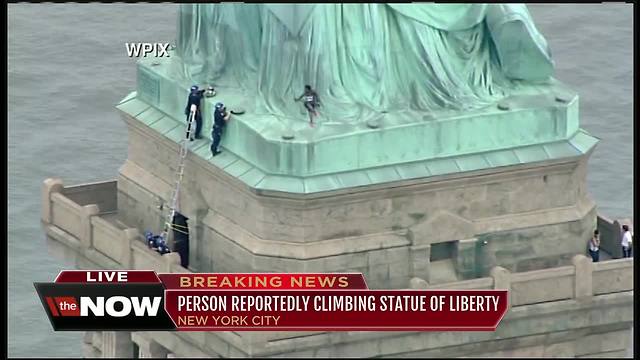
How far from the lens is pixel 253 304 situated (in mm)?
110688

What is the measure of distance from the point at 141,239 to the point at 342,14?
28.4 feet

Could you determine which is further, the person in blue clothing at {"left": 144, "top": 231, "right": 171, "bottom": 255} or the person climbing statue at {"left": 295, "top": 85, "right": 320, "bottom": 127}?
the person in blue clothing at {"left": 144, "top": 231, "right": 171, "bottom": 255}

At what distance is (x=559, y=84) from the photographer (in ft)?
373

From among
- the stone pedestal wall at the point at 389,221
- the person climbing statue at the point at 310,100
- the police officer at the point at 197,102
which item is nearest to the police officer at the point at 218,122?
the stone pedestal wall at the point at 389,221

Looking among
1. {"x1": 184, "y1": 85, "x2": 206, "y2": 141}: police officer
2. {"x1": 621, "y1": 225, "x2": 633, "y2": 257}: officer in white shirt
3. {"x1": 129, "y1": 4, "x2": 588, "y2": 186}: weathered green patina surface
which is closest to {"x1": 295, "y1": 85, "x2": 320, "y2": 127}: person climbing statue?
{"x1": 129, "y1": 4, "x2": 588, "y2": 186}: weathered green patina surface

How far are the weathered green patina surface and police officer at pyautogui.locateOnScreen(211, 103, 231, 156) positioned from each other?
230 millimetres

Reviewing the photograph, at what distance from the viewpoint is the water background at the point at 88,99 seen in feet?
424

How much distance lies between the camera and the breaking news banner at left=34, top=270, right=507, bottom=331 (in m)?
110

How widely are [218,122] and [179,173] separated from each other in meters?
2.66

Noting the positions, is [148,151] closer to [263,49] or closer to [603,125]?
[263,49]

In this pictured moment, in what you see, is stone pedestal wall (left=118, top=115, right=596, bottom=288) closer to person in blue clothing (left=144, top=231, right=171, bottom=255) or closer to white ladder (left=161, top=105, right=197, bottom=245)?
white ladder (left=161, top=105, right=197, bottom=245)

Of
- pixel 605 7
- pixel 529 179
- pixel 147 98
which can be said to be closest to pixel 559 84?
pixel 529 179

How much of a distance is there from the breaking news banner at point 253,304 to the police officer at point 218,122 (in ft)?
10.7

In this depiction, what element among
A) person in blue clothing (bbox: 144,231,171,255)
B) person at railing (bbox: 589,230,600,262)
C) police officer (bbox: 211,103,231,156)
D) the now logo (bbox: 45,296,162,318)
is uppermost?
police officer (bbox: 211,103,231,156)
